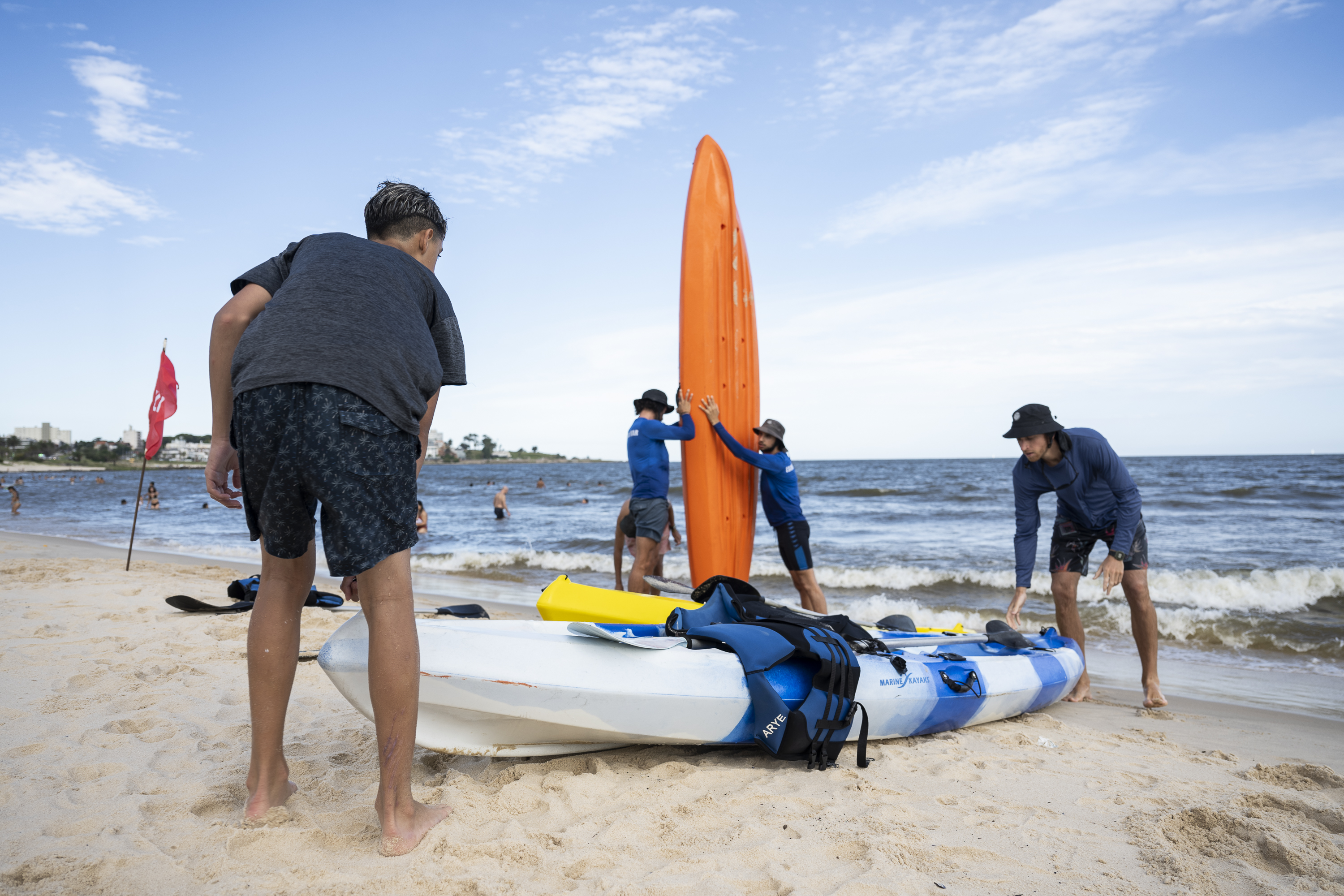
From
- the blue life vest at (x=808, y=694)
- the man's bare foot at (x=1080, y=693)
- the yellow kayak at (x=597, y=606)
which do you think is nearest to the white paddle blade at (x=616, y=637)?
the blue life vest at (x=808, y=694)

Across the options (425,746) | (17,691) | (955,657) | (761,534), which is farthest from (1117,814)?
(761,534)

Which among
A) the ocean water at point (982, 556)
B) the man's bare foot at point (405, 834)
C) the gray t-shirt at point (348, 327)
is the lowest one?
the ocean water at point (982, 556)

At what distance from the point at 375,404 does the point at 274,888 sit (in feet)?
3.49

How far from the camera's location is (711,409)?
5371mm

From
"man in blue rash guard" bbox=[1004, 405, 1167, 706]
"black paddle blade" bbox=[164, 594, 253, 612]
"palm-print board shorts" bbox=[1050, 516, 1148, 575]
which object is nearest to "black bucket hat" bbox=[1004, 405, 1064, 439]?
"man in blue rash guard" bbox=[1004, 405, 1167, 706]

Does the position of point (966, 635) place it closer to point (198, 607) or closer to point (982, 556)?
point (198, 607)

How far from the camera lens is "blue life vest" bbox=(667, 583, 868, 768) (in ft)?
8.42

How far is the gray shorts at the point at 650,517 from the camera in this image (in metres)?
5.86

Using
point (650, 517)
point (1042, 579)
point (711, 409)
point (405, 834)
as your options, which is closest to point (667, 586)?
point (650, 517)

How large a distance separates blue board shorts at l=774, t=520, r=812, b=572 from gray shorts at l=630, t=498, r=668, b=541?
908 millimetres

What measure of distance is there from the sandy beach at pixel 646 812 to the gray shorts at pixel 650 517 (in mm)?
2870

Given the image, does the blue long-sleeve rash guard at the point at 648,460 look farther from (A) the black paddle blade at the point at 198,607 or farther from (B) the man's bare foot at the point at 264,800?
(B) the man's bare foot at the point at 264,800

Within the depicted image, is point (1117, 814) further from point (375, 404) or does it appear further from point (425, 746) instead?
point (375, 404)

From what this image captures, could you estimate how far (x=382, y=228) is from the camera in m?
2.03
